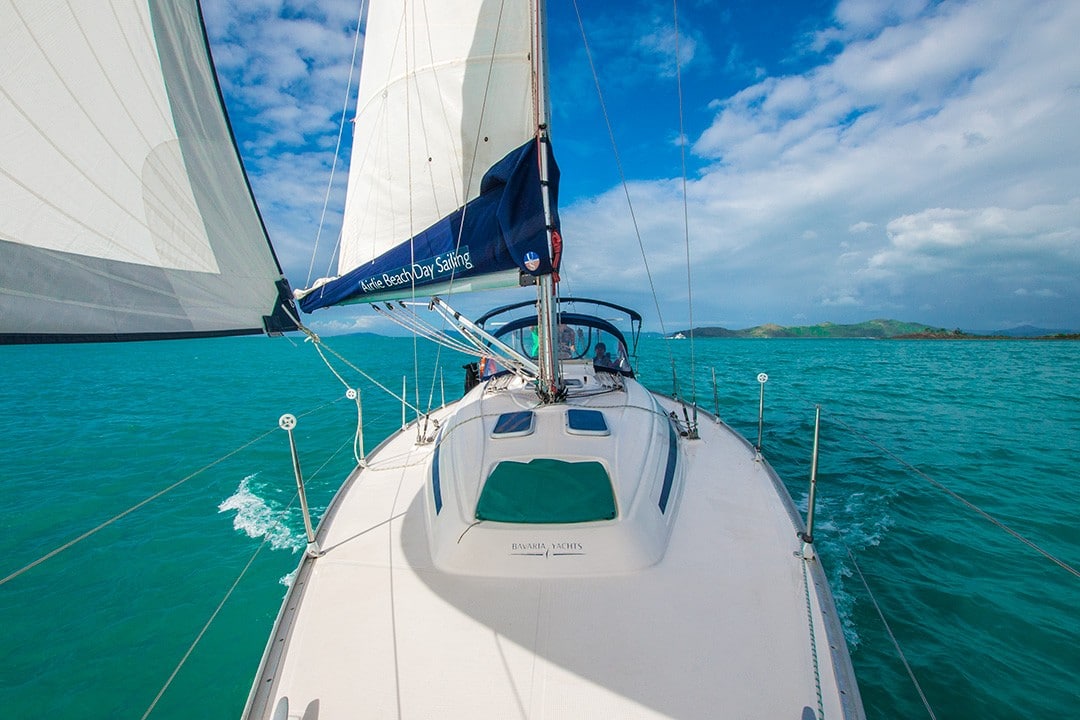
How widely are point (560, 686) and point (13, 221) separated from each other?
3.70 meters

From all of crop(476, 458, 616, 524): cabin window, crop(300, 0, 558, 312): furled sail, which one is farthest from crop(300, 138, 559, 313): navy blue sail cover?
crop(476, 458, 616, 524): cabin window

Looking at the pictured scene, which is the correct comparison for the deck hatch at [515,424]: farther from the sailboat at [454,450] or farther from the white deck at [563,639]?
the white deck at [563,639]

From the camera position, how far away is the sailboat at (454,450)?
6.84 feet

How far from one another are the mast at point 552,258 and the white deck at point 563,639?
211 cm

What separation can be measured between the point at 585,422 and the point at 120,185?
3830 millimetres

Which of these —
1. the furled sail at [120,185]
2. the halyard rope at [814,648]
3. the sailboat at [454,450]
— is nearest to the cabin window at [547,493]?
the sailboat at [454,450]

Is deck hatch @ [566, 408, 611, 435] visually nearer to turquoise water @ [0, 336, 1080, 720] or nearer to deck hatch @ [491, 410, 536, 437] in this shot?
deck hatch @ [491, 410, 536, 437]

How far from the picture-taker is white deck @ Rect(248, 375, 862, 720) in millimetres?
2047

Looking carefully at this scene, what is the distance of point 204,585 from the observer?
185 inches

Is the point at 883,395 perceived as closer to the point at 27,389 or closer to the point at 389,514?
the point at 389,514

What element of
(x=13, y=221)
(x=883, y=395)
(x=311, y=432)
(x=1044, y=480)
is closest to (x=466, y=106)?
(x=13, y=221)

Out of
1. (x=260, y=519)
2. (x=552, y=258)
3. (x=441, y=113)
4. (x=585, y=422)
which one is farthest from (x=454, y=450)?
(x=260, y=519)

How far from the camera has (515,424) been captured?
13.3ft

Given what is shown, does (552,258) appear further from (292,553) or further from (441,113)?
(292,553)
